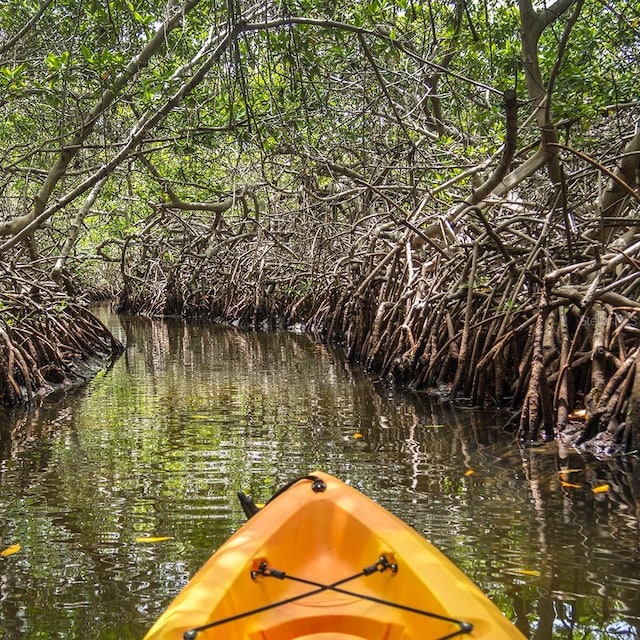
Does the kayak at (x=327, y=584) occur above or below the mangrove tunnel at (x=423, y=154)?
below

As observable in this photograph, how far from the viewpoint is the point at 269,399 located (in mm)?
6559

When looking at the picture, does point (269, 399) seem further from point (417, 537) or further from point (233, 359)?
point (417, 537)

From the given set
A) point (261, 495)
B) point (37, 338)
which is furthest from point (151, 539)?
point (37, 338)

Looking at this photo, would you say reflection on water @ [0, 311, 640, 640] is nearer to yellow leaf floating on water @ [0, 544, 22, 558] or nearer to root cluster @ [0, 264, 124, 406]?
yellow leaf floating on water @ [0, 544, 22, 558]

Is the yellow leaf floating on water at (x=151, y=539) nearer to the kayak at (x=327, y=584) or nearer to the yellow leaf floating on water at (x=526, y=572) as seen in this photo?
the kayak at (x=327, y=584)

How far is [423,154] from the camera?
25.7ft

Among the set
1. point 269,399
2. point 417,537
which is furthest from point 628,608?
point 269,399

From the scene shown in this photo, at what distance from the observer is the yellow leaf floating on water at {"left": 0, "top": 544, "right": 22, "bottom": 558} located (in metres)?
2.97

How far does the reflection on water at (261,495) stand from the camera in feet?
8.20

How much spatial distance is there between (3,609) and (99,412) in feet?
12.2

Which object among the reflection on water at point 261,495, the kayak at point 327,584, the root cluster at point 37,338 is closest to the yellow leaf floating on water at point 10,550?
the reflection on water at point 261,495

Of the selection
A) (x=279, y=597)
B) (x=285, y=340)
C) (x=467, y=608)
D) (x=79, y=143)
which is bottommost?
(x=285, y=340)

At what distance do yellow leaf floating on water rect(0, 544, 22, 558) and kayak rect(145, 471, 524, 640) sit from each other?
3.70ft

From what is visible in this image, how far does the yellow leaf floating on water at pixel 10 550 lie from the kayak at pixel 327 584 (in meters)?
1.13
